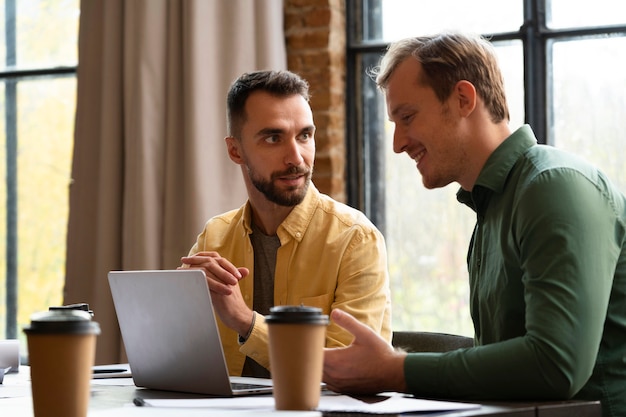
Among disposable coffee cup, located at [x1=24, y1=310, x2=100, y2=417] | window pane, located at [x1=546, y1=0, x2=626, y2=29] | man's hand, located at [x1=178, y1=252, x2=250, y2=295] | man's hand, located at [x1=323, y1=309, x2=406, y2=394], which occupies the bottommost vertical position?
man's hand, located at [x1=323, y1=309, x2=406, y2=394]

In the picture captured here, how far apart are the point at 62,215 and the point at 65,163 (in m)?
0.22

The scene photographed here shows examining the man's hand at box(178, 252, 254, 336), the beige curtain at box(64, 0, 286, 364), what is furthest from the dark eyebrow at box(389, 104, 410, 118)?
the beige curtain at box(64, 0, 286, 364)

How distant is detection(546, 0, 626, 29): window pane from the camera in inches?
124

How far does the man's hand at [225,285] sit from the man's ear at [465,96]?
527mm

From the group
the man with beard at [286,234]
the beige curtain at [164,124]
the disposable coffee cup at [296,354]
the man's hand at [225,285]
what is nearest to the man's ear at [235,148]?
the man with beard at [286,234]

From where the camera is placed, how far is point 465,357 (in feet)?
5.14

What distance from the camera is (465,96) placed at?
194 centimetres

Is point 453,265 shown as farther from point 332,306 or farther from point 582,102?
point 332,306

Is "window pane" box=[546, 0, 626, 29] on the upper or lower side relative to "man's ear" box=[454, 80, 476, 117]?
upper

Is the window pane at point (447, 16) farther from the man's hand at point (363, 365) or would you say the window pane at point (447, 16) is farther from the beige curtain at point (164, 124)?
the man's hand at point (363, 365)

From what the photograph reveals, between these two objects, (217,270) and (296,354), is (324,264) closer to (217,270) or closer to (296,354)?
(217,270)

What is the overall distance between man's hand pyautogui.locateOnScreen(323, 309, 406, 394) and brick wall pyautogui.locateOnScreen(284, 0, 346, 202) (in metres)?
1.84

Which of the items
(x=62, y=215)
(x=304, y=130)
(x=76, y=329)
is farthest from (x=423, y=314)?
(x=76, y=329)

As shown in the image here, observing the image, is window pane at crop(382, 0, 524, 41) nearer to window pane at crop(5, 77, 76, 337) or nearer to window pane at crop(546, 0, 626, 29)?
window pane at crop(546, 0, 626, 29)
